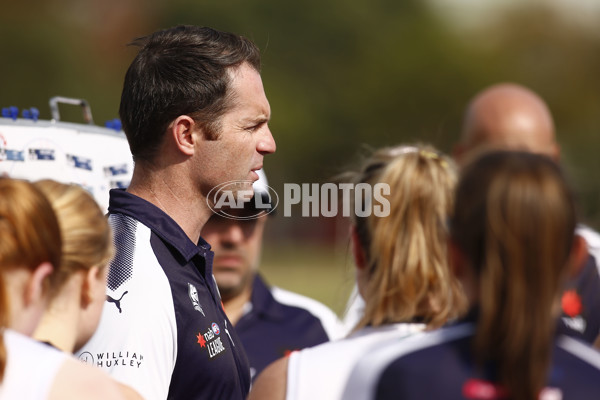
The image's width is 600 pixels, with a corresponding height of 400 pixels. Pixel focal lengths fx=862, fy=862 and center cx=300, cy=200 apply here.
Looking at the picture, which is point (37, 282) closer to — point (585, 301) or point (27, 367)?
point (27, 367)

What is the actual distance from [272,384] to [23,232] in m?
0.80

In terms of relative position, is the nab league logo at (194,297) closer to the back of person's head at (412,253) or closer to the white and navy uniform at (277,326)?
the back of person's head at (412,253)

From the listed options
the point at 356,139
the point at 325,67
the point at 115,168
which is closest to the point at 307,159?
the point at 356,139

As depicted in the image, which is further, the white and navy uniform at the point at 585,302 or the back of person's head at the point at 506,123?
the back of person's head at the point at 506,123

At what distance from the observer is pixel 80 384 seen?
1946 mm

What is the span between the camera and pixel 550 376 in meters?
1.94

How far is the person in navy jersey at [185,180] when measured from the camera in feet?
8.85

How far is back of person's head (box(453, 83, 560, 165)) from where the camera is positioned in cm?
507

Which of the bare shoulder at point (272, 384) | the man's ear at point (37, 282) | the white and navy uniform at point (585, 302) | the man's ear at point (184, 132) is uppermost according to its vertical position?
the man's ear at point (184, 132)

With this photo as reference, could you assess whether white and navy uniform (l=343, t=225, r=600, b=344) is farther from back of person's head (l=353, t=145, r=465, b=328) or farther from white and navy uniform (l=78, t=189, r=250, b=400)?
back of person's head (l=353, t=145, r=465, b=328)

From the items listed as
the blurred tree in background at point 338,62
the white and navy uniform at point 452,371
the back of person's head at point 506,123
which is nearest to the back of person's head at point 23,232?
the white and navy uniform at point 452,371

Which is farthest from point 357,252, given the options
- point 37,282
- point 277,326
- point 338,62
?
point 338,62

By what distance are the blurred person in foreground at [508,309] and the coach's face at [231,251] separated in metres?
2.86

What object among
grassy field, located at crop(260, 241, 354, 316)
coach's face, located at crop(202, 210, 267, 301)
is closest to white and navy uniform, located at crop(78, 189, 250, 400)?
coach's face, located at crop(202, 210, 267, 301)
